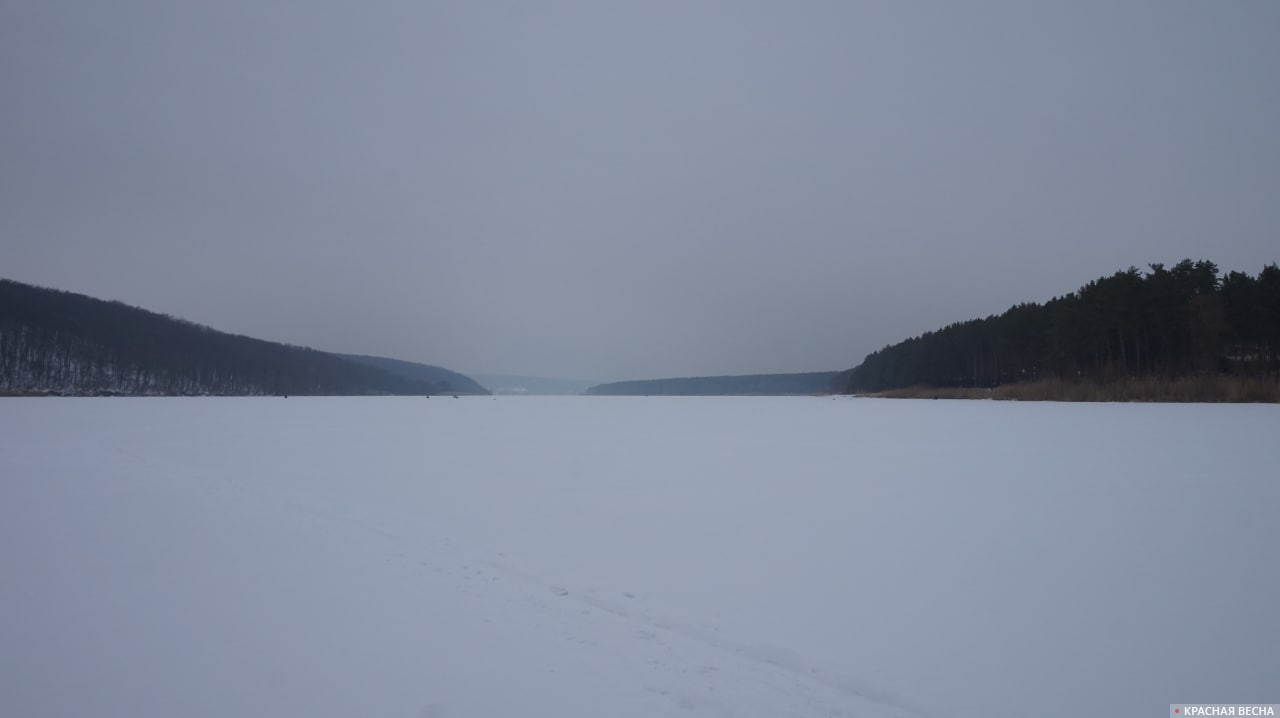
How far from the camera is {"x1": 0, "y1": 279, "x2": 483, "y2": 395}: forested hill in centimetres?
7656

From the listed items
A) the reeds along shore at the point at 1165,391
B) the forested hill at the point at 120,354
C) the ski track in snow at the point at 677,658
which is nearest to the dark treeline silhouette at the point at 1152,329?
the reeds along shore at the point at 1165,391

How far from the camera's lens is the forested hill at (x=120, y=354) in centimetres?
7656

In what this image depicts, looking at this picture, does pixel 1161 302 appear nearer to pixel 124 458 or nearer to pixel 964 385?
pixel 964 385

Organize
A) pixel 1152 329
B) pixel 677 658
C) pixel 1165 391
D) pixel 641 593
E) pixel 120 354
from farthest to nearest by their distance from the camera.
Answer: pixel 120 354
pixel 1152 329
pixel 1165 391
pixel 641 593
pixel 677 658

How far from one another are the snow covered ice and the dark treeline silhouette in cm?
3171

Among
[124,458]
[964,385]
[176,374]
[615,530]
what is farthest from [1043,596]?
[176,374]

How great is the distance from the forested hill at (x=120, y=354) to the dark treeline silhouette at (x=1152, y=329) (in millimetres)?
99745

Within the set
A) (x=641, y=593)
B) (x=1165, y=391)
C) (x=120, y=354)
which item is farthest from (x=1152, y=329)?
(x=120, y=354)

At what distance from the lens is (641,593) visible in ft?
13.8

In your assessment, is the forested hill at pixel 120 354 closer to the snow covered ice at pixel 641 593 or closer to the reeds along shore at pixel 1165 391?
the snow covered ice at pixel 641 593

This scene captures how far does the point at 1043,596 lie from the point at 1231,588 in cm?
133

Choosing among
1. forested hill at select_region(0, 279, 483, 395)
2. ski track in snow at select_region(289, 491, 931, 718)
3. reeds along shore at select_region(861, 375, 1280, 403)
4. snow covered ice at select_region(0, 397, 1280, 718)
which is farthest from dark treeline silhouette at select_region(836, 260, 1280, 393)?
forested hill at select_region(0, 279, 483, 395)

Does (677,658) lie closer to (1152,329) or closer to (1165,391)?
(1165,391)

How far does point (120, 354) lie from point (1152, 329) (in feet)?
391
